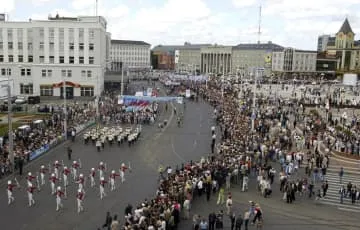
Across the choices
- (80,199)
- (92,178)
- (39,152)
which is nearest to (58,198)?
(80,199)

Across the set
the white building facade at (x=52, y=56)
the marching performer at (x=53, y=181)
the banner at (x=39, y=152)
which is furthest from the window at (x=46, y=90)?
the marching performer at (x=53, y=181)

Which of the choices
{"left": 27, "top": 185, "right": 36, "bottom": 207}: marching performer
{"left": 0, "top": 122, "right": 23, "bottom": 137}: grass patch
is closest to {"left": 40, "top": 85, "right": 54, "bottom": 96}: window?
{"left": 0, "top": 122, "right": 23, "bottom": 137}: grass patch

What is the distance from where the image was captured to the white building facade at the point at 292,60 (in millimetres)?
183375

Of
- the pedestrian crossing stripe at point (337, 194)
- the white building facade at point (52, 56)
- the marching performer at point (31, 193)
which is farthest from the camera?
the white building facade at point (52, 56)

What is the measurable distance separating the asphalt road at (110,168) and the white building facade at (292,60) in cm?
13735

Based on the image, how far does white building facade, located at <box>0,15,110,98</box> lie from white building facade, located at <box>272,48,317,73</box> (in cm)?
12009

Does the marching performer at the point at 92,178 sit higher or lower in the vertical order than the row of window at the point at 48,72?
lower

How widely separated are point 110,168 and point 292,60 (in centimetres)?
16460

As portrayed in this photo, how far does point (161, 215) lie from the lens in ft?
63.3

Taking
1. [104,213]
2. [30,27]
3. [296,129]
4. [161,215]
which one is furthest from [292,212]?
[30,27]

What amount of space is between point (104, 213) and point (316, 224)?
34.7 feet

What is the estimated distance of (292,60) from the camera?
607ft

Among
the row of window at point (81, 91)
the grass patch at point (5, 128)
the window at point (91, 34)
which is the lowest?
the grass patch at point (5, 128)

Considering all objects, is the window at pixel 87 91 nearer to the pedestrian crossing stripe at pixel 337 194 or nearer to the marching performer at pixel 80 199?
the pedestrian crossing stripe at pixel 337 194
